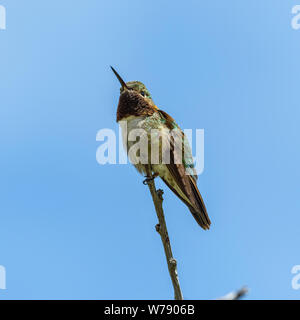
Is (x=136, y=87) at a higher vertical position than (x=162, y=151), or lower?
higher

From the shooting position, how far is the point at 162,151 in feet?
21.1

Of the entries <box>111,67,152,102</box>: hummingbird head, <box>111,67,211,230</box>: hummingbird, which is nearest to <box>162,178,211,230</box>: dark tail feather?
<box>111,67,211,230</box>: hummingbird

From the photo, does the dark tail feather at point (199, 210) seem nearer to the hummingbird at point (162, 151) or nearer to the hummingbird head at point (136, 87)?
the hummingbird at point (162, 151)

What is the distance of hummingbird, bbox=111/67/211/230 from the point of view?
6480 mm

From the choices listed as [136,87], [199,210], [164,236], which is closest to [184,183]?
[199,210]

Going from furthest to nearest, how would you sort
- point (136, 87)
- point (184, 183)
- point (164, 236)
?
point (136, 87)
point (184, 183)
point (164, 236)

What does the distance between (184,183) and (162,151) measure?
549 mm

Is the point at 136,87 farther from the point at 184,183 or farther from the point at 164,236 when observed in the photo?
the point at 164,236

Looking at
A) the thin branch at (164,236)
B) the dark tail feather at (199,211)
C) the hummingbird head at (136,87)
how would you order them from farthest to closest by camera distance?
the hummingbird head at (136,87)
the dark tail feather at (199,211)
the thin branch at (164,236)

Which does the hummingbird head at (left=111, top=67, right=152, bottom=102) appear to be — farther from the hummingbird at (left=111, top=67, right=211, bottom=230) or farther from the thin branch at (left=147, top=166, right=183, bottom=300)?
the thin branch at (left=147, top=166, right=183, bottom=300)

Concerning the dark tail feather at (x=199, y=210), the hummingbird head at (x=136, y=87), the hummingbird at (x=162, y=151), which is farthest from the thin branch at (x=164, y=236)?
the hummingbird head at (x=136, y=87)

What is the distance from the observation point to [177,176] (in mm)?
6523

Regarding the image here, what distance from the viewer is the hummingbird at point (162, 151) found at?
21.3 feet
